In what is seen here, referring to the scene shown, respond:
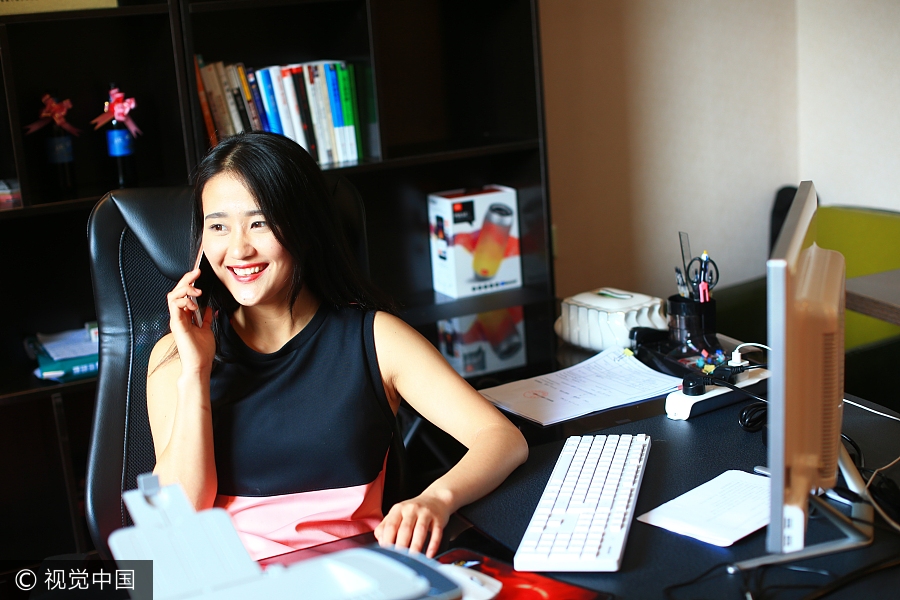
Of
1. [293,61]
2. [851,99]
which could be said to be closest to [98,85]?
[293,61]

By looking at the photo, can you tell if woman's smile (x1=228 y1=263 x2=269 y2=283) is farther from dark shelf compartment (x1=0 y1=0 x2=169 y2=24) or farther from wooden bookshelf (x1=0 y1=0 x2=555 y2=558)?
dark shelf compartment (x1=0 y1=0 x2=169 y2=24)

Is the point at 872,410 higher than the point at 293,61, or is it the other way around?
the point at 293,61

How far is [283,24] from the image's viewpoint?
237 centimetres

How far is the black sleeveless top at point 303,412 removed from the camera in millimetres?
1405

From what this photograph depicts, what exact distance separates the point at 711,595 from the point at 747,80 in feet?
7.77

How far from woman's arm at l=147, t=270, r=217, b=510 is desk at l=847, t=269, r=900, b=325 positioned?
142 cm

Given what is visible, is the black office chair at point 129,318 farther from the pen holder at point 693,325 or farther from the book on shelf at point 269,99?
the book on shelf at point 269,99

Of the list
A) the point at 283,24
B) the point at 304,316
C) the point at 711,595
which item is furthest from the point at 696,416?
the point at 283,24

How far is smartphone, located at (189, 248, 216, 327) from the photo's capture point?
1.48m

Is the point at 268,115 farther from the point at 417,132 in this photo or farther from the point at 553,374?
the point at 553,374

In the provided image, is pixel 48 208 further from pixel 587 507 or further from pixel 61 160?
pixel 587 507

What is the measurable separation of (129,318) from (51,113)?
83cm

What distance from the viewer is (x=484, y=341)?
2.15m

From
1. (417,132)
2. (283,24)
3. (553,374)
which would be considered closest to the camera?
(553,374)
